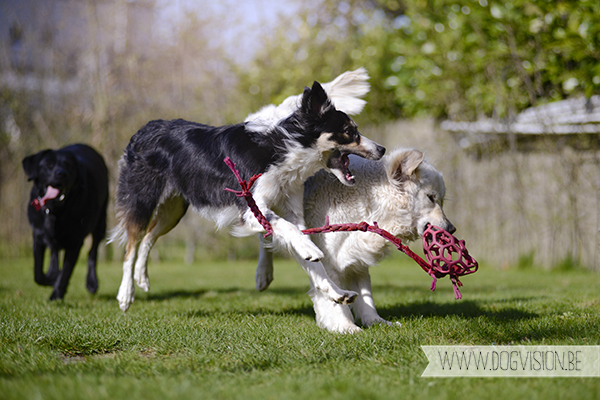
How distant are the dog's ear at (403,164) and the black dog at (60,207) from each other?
3.28 m

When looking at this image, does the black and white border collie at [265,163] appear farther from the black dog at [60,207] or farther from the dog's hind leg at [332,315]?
the black dog at [60,207]

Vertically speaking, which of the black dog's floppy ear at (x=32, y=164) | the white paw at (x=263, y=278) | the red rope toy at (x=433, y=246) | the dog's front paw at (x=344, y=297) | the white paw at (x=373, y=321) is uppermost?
the black dog's floppy ear at (x=32, y=164)

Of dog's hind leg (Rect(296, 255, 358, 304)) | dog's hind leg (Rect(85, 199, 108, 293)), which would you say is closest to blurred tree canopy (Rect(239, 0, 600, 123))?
dog's hind leg (Rect(85, 199, 108, 293))

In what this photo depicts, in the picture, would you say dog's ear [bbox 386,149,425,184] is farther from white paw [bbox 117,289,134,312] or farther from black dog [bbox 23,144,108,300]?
black dog [bbox 23,144,108,300]

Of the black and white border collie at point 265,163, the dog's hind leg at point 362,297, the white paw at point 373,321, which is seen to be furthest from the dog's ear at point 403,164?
the white paw at point 373,321

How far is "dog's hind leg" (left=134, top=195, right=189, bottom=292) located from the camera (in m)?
4.42

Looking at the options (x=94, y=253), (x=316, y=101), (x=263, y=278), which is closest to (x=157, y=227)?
A: (x=263, y=278)

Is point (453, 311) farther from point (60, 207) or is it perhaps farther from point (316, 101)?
point (60, 207)

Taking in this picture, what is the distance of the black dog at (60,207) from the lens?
496 centimetres

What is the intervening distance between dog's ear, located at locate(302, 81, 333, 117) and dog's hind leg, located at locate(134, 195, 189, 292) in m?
1.60

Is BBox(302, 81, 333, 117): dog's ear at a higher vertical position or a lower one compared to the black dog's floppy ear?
higher

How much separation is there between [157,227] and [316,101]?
207 centimetres

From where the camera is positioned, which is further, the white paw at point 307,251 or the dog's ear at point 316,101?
the dog's ear at point 316,101

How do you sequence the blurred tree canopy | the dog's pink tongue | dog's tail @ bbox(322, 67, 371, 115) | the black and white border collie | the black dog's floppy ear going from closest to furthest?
the black and white border collie, dog's tail @ bbox(322, 67, 371, 115), the dog's pink tongue, the black dog's floppy ear, the blurred tree canopy
